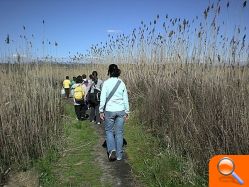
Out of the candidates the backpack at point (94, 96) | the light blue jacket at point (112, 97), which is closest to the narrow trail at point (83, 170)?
the light blue jacket at point (112, 97)

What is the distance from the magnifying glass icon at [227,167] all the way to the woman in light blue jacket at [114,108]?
4190mm

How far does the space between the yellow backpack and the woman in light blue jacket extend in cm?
424

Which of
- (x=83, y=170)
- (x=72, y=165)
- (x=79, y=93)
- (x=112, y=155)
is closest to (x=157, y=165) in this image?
(x=112, y=155)

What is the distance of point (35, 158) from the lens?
6047 mm

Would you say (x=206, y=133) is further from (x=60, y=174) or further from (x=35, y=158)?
(x=35, y=158)

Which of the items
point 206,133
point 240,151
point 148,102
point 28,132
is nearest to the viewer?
point 240,151

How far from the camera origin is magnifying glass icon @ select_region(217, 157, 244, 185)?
181 centimetres

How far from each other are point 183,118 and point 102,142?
254 cm

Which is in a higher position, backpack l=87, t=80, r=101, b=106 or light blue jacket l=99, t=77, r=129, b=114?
light blue jacket l=99, t=77, r=129, b=114

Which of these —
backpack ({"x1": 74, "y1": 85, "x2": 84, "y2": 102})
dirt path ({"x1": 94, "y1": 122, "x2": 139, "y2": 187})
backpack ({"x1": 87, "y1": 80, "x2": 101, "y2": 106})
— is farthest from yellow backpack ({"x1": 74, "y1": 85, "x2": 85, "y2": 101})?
dirt path ({"x1": 94, "y1": 122, "x2": 139, "y2": 187})

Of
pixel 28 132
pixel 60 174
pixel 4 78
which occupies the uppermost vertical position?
pixel 4 78

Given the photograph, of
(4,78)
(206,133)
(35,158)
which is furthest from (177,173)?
(4,78)

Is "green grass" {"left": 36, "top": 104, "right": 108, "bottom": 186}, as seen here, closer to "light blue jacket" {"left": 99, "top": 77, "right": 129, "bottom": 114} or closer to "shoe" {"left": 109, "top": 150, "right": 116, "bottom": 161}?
"shoe" {"left": 109, "top": 150, "right": 116, "bottom": 161}

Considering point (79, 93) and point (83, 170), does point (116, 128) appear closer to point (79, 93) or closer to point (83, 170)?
point (83, 170)
